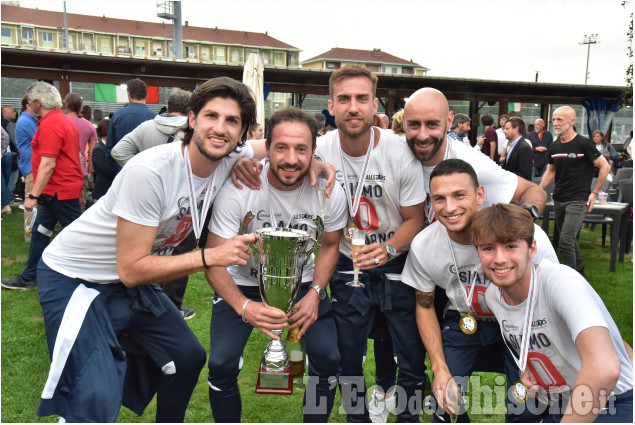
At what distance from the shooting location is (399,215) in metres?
3.25

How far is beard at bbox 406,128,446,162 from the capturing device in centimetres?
310

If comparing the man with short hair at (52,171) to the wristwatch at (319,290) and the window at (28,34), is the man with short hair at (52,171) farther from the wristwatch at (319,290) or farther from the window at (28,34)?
the window at (28,34)

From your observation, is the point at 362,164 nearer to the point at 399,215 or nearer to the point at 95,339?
the point at 399,215

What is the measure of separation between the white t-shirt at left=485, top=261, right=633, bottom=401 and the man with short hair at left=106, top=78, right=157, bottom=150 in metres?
4.62

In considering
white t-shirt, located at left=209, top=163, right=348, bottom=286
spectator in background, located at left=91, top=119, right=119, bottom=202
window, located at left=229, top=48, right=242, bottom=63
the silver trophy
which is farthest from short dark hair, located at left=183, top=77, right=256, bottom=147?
window, located at left=229, top=48, right=242, bottom=63

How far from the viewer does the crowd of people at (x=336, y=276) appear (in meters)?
2.53

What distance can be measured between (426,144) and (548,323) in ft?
4.10

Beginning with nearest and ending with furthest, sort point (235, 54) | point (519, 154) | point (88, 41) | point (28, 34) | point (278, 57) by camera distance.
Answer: point (519, 154)
point (28, 34)
point (88, 41)
point (235, 54)
point (278, 57)

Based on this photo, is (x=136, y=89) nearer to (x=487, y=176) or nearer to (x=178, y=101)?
(x=178, y=101)

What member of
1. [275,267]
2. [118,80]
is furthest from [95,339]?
[118,80]

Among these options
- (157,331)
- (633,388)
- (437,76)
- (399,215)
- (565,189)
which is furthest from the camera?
(437,76)

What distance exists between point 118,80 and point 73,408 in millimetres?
13552

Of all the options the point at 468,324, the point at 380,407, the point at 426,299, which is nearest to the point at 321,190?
the point at 426,299

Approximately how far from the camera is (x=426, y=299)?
3.09 metres
